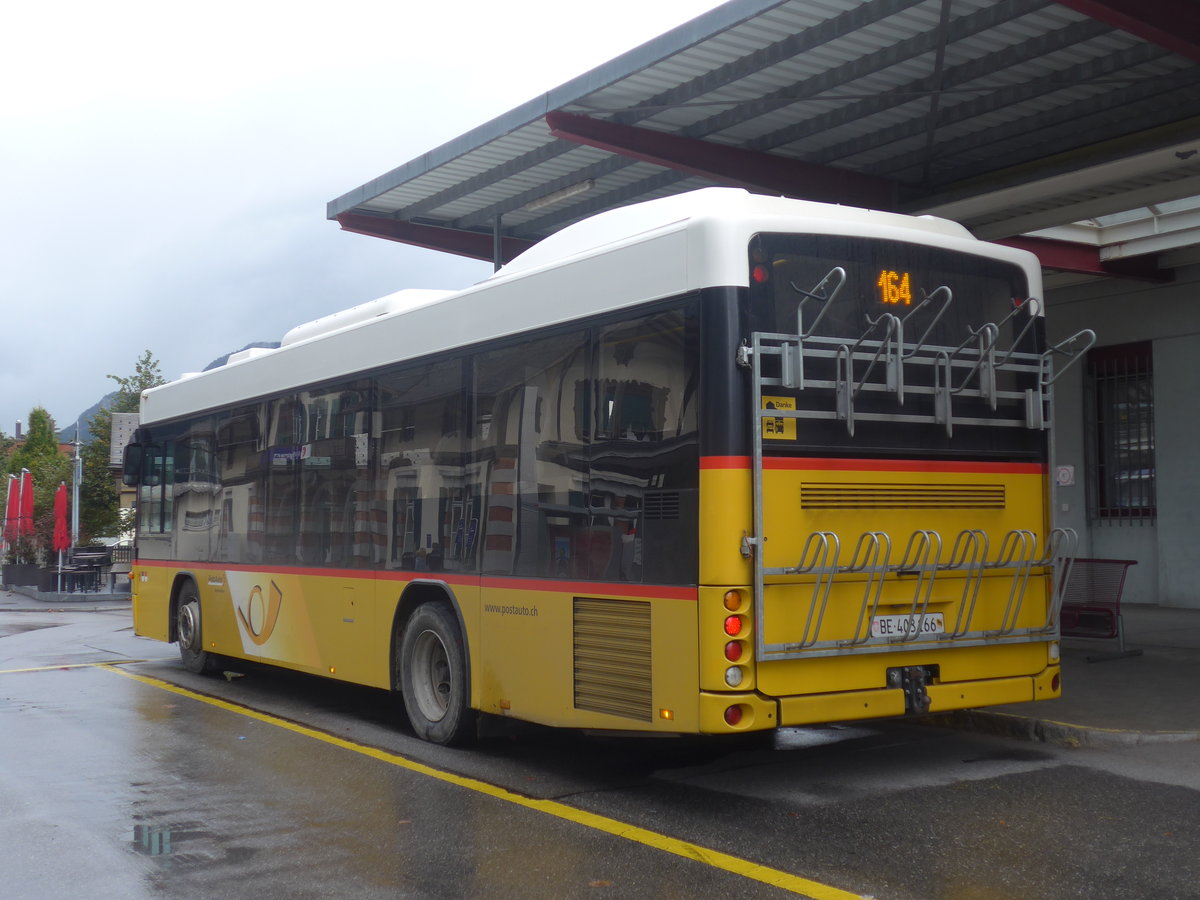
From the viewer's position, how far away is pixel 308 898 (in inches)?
221

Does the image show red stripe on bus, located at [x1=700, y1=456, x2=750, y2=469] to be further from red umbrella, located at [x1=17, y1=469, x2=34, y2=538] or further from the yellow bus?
red umbrella, located at [x1=17, y1=469, x2=34, y2=538]

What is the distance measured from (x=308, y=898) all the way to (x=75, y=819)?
228 cm

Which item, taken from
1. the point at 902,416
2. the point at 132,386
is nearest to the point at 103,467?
the point at 132,386

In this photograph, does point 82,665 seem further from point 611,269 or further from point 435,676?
point 611,269

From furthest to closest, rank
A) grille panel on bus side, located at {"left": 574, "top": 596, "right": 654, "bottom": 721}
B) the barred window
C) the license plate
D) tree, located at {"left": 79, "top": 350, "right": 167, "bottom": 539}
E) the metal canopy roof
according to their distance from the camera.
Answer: tree, located at {"left": 79, "top": 350, "right": 167, "bottom": 539} < the barred window < the metal canopy roof < the license plate < grille panel on bus side, located at {"left": 574, "top": 596, "right": 654, "bottom": 721}

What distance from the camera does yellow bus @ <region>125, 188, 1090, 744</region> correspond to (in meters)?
6.81

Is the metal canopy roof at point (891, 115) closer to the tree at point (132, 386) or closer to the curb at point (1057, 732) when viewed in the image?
the curb at point (1057, 732)

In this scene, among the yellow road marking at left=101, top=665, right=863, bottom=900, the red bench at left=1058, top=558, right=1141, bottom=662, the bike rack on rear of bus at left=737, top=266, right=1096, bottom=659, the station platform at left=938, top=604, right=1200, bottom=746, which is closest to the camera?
the yellow road marking at left=101, top=665, right=863, bottom=900

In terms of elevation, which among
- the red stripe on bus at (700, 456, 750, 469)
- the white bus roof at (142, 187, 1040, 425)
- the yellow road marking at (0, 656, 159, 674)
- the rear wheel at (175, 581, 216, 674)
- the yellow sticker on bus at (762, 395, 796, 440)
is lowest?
the yellow road marking at (0, 656, 159, 674)

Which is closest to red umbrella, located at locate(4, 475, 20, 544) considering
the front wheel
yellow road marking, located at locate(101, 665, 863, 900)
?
yellow road marking, located at locate(101, 665, 863, 900)

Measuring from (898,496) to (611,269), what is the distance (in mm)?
2087

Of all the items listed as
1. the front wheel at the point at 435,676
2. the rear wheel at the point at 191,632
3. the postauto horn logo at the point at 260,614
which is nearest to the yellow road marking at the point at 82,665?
the rear wheel at the point at 191,632

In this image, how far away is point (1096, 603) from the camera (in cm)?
1287

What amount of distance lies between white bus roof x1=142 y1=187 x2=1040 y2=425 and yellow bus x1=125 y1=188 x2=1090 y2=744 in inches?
0.8
